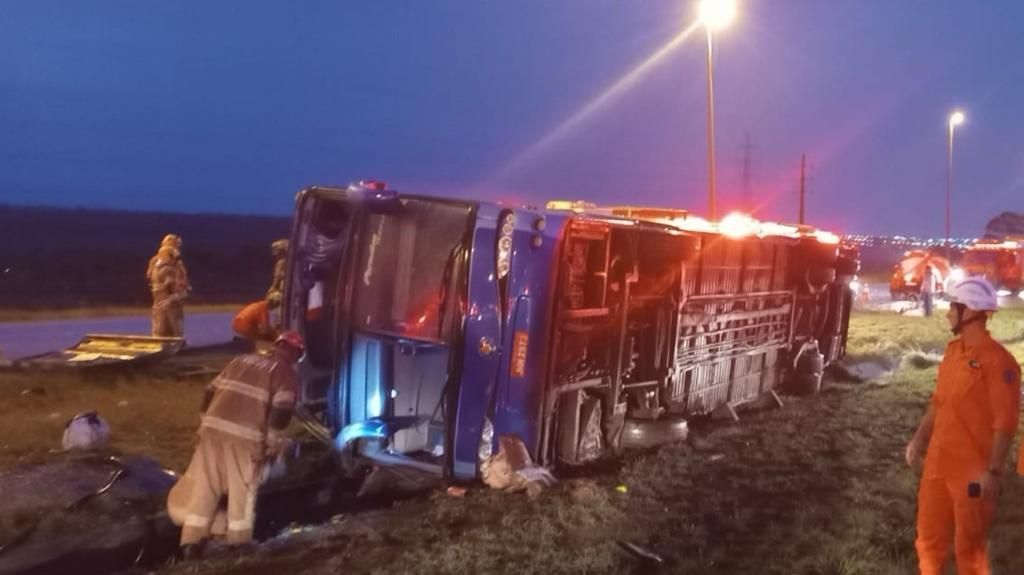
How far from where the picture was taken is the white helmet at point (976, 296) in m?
4.97

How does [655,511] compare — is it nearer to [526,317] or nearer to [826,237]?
[526,317]

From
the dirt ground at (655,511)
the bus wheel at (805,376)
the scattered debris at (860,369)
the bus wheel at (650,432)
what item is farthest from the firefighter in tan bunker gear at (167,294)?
the scattered debris at (860,369)

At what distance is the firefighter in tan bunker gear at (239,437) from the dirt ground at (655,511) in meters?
0.31

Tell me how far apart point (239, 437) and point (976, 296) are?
4003mm

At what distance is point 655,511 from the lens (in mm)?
7070

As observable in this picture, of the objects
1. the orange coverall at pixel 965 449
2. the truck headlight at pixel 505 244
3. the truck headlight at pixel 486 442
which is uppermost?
the truck headlight at pixel 505 244

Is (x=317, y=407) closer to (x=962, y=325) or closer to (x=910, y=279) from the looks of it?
(x=962, y=325)

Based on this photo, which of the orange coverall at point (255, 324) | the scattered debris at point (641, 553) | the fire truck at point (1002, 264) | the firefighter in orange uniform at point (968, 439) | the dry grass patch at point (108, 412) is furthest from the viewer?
the fire truck at point (1002, 264)

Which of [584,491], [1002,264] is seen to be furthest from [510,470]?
[1002,264]

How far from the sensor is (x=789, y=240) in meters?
12.3

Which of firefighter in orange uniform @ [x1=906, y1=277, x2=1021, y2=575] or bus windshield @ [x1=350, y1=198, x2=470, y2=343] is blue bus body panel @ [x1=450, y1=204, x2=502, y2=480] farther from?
A: firefighter in orange uniform @ [x1=906, y1=277, x2=1021, y2=575]

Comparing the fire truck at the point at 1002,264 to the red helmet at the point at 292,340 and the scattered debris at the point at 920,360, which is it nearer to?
the scattered debris at the point at 920,360

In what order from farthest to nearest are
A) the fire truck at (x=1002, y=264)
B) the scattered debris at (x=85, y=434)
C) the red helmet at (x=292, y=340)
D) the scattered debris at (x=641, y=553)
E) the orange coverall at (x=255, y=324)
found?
the fire truck at (x=1002, y=264), the orange coverall at (x=255, y=324), the scattered debris at (x=85, y=434), the red helmet at (x=292, y=340), the scattered debris at (x=641, y=553)

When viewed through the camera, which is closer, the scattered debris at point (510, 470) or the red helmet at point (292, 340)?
the red helmet at point (292, 340)
